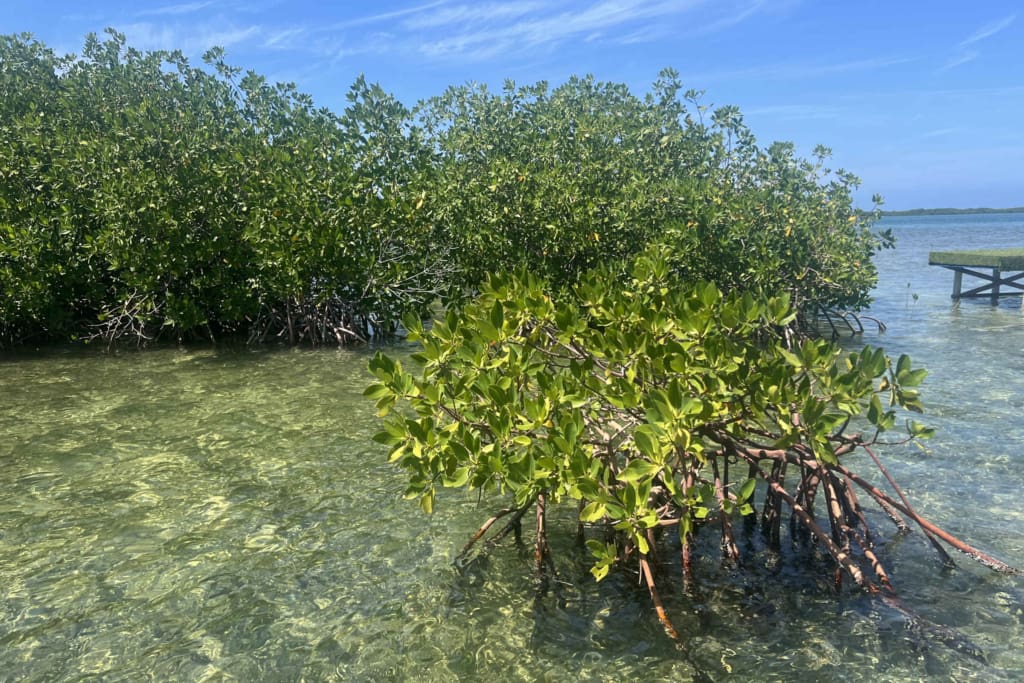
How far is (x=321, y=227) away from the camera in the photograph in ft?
39.9

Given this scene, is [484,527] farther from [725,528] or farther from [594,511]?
[725,528]

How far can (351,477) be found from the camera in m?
6.48

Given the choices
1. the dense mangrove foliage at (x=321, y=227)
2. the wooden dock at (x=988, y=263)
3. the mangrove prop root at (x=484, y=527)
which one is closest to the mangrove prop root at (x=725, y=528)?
the mangrove prop root at (x=484, y=527)

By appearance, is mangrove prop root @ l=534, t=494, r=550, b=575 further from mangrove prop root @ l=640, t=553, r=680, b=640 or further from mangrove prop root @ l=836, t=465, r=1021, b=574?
mangrove prop root @ l=836, t=465, r=1021, b=574

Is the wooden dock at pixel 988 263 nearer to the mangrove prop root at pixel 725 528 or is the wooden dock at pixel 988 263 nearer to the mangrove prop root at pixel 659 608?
the mangrove prop root at pixel 725 528

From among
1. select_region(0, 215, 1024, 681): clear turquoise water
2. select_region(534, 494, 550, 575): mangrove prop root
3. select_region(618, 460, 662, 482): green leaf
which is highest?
select_region(618, 460, 662, 482): green leaf

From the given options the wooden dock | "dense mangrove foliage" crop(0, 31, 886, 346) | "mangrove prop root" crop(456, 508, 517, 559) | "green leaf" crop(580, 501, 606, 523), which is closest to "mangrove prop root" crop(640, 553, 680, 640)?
"green leaf" crop(580, 501, 606, 523)

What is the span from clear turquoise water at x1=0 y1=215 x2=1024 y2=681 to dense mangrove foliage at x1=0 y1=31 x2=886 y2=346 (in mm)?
4641

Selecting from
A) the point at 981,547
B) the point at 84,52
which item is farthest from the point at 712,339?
the point at 84,52

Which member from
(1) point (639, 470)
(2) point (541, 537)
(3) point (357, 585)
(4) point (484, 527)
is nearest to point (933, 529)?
(1) point (639, 470)

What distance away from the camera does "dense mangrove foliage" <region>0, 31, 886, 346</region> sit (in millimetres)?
11734

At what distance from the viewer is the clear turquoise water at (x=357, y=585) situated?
374 centimetres

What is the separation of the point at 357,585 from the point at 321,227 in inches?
336

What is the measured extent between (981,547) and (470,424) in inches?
135
